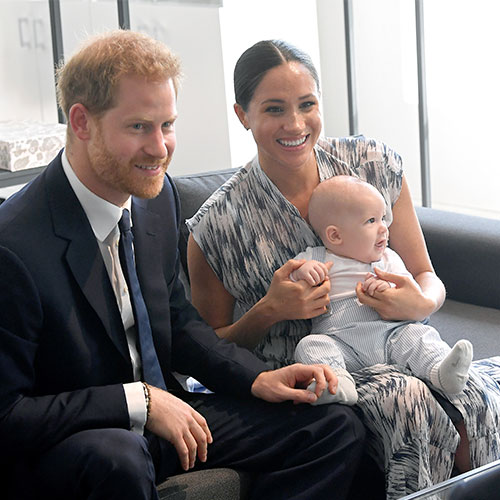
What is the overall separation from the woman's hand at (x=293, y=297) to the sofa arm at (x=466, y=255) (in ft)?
2.43

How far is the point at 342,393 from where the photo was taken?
182 cm

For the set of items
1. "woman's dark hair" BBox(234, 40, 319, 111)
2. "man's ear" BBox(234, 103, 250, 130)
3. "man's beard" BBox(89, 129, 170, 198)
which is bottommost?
"man's beard" BBox(89, 129, 170, 198)

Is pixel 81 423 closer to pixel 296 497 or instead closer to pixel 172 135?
pixel 296 497

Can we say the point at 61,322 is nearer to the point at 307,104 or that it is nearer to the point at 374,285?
the point at 374,285

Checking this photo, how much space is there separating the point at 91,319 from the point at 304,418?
0.47 metres

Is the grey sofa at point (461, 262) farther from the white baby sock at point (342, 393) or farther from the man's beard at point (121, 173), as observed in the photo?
the man's beard at point (121, 173)

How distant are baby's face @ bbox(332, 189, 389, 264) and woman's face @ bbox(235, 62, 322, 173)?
18 centimetres

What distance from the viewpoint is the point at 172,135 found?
1742 mm

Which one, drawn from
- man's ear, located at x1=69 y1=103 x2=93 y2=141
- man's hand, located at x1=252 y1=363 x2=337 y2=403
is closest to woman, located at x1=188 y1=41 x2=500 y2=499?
man's hand, located at x1=252 y1=363 x2=337 y2=403

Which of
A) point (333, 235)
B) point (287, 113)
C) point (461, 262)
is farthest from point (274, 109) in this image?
point (461, 262)

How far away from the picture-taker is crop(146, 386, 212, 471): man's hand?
164cm

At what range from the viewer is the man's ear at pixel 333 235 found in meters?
2.06

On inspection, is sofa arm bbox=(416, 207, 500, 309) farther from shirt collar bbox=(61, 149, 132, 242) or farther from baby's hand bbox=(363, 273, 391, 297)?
shirt collar bbox=(61, 149, 132, 242)

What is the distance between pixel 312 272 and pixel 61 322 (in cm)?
61
